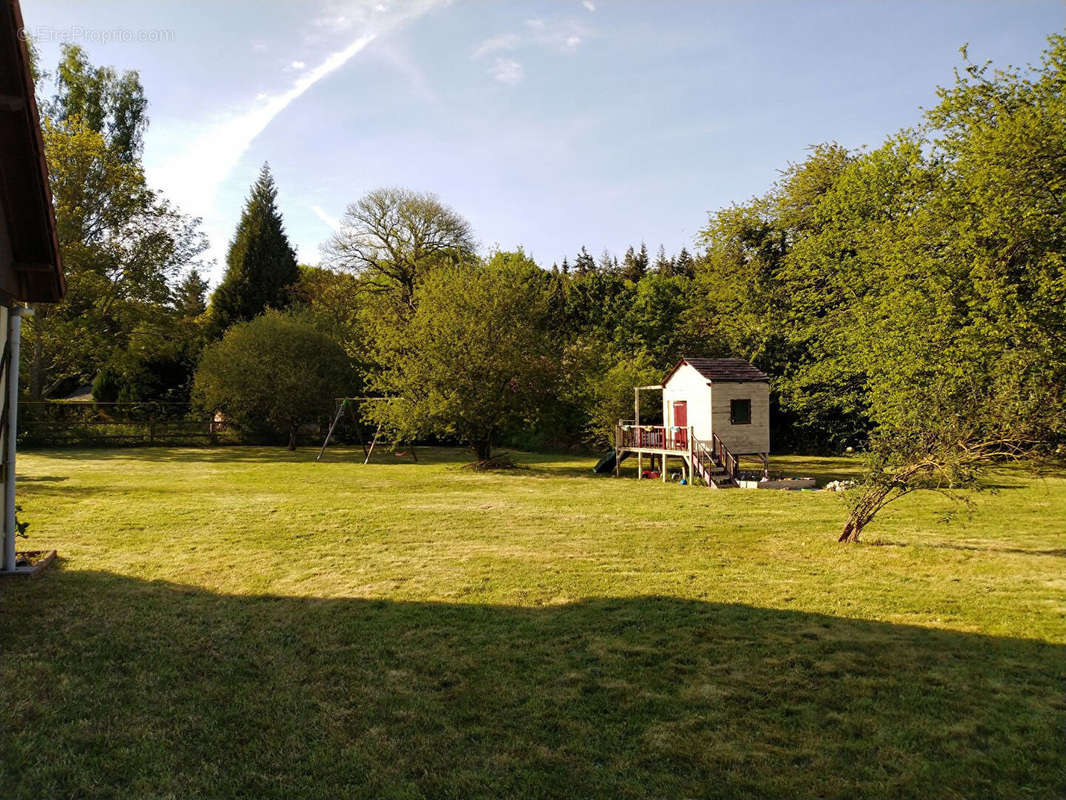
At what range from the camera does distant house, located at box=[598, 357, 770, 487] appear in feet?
70.4

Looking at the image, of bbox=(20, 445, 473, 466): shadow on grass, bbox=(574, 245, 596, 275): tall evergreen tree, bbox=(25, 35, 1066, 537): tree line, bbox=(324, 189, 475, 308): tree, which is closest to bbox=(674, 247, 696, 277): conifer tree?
bbox=(25, 35, 1066, 537): tree line

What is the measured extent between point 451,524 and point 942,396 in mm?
8111

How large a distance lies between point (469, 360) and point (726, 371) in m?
8.67

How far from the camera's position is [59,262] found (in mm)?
8508

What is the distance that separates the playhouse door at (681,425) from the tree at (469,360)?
465cm

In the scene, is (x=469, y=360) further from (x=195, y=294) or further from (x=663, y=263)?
(x=195, y=294)

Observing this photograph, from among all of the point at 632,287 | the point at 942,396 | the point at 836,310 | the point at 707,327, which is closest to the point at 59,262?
the point at 942,396

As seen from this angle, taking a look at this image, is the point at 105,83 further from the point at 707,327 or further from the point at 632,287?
the point at 707,327

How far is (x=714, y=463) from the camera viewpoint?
69.5 feet

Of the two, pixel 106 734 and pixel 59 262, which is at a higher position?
pixel 59 262

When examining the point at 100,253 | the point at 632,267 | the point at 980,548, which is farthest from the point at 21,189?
the point at 632,267

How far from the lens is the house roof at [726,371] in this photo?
22289 mm

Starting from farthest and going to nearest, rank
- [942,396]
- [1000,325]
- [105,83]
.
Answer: [105,83] → [1000,325] → [942,396]

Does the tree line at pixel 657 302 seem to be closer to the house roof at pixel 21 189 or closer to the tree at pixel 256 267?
the tree at pixel 256 267
